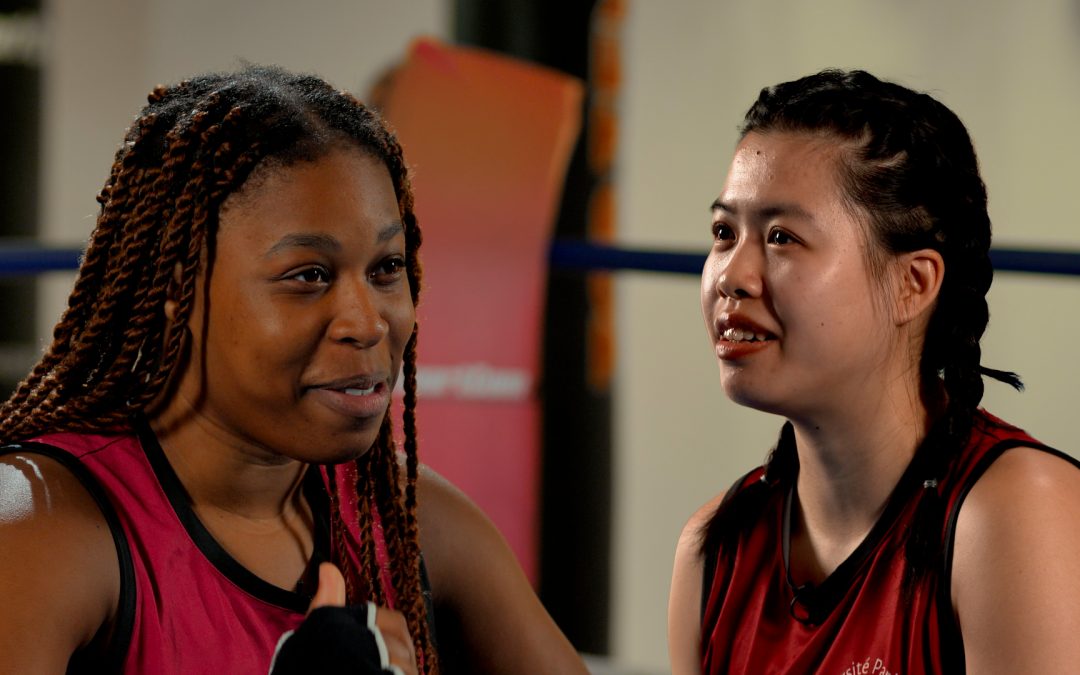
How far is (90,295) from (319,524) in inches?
12.5

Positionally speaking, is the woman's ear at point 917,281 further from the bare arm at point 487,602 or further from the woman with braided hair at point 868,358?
the bare arm at point 487,602

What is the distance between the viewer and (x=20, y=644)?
39.1 inches

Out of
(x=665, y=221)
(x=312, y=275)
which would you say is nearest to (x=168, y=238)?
(x=312, y=275)

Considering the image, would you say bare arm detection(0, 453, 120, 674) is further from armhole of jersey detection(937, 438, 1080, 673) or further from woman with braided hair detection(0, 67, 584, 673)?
armhole of jersey detection(937, 438, 1080, 673)

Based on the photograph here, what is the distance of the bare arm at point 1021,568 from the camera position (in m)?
1.13

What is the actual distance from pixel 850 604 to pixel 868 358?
0.84 feet

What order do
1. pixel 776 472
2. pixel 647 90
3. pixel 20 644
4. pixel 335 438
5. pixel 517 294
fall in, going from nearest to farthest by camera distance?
pixel 20 644 < pixel 335 438 < pixel 776 472 < pixel 517 294 < pixel 647 90

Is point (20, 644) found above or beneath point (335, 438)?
beneath

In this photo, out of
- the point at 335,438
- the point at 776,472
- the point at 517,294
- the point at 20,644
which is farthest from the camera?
the point at 517,294

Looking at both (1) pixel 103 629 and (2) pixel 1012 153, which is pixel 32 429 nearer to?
(1) pixel 103 629

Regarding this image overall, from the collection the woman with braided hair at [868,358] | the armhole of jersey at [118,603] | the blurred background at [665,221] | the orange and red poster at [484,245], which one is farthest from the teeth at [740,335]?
the blurred background at [665,221]

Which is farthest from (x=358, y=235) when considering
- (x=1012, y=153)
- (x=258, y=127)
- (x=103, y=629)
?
(x=1012, y=153)

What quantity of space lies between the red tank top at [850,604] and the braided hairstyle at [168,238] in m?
0.36

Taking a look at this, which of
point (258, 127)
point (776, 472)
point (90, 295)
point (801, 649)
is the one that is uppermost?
point (258, 127)
